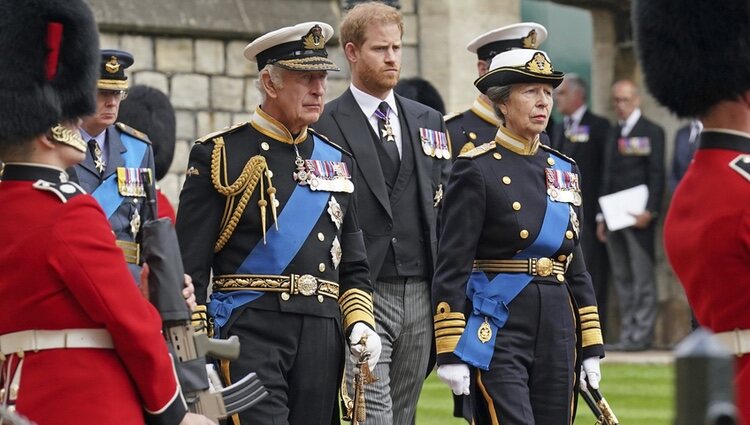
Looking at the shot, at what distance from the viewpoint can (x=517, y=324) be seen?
7246 millimetres

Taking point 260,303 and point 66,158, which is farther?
point 260,303

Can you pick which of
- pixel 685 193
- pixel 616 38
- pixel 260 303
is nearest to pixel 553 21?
pixel 616 38

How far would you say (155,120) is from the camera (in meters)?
10.4

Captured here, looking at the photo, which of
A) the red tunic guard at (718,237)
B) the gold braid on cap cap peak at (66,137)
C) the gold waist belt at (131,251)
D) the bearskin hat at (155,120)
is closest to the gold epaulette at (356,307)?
the gold waist belt at (131,251)

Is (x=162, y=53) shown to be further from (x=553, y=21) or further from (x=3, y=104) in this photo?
(x=3, y=104)

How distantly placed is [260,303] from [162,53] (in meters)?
7.63

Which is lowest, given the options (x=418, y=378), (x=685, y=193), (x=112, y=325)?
(x=418, y=378)

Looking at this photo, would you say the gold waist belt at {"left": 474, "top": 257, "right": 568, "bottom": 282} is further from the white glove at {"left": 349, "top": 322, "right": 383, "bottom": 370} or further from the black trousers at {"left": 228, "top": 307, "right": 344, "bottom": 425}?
the black trousers at {"left": 228, "top": 307, "right": 344, "bottom": 425}

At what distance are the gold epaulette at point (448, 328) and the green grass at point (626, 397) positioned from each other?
9.81ft

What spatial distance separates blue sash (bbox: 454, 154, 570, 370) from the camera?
7.21 meters

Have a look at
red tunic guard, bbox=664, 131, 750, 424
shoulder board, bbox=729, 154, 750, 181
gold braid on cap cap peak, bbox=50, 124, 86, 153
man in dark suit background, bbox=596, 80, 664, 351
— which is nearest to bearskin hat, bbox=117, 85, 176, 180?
gold braid on cap cap peak, bbox=50, 124, 86, 153

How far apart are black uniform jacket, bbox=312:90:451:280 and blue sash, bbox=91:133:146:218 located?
79cm

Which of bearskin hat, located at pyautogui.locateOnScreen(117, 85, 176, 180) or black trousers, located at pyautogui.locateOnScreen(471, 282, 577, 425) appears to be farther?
bearskin hat, located at pyautogui.locateOnScreen(117, 85, 176, 180)

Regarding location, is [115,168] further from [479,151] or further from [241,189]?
[479,151]
